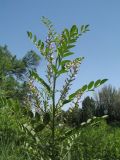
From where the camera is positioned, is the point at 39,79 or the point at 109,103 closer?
the point at 39,79

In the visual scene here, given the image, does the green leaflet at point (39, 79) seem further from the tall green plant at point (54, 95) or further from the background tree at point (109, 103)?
the background tree at point (109, 103)

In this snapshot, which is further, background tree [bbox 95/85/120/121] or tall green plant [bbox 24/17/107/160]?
background tree [bbox 95/85/120/121]

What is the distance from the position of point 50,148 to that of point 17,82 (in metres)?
30.3

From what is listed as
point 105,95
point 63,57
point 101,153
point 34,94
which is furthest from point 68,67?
point 105,95

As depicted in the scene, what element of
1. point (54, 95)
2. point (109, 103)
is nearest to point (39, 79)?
point (54, 95)

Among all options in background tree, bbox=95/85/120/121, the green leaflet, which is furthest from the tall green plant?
background tree, bbox=95/85/120/121

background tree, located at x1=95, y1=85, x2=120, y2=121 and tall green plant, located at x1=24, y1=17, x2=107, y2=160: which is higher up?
background tree, located at x1=95, y1=85, x2=120, y2=121

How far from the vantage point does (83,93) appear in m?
3.02

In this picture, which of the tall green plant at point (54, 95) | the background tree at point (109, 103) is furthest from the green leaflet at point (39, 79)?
the background tree at point (109, 103)

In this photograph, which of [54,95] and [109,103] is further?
[109,103]

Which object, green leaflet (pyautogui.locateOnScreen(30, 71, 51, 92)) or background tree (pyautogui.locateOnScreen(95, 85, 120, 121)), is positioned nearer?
green leaflet (pyautogui.locateOnScreen(30, 71, 51, 92))

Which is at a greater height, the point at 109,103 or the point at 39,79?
the point at 109,103

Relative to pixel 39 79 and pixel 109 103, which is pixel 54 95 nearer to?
pixel 39 79

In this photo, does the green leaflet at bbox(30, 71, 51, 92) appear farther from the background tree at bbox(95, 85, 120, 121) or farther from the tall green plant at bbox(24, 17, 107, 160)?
the background tree at bbox(95, 85, 120, 121)
